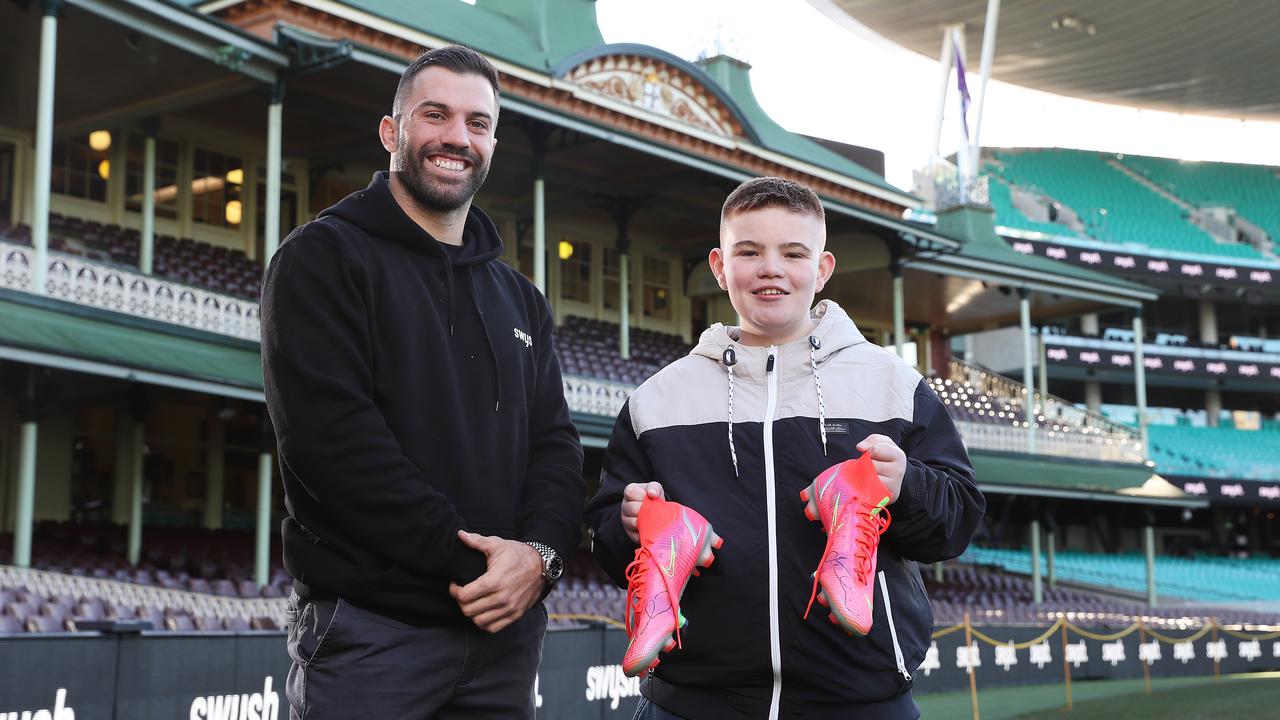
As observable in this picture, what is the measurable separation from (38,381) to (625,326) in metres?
11.5

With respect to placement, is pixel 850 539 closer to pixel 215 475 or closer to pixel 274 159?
pixel 274 159

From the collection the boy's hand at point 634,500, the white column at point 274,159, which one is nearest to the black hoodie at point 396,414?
the boy's hand at point 634,500

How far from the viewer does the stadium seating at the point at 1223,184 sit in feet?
195

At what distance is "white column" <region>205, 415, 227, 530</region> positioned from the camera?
2134 cm

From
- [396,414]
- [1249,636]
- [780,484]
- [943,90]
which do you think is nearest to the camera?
[396,414]

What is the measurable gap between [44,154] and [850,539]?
527 inches

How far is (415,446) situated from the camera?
3371 mm

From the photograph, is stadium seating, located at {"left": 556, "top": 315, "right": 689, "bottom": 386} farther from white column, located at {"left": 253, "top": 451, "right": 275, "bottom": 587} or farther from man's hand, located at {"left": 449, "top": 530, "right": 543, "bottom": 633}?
man's hand, located at {"left": 449, "top": 530, "right": 543, "bottom": 633}

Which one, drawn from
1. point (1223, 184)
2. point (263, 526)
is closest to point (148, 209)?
point (263, 526)

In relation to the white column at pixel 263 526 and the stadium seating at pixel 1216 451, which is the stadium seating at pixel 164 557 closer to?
the white column at pixel 263 526

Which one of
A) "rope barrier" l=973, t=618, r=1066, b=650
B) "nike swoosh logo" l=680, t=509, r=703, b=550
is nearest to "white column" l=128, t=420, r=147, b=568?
"rope barrier" l=973, t=618, r=1066, b=650

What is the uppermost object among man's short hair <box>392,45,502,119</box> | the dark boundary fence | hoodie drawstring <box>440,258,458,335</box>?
man's short hair <box>392,45,502,119</box>

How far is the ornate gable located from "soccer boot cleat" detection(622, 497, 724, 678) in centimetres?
1798

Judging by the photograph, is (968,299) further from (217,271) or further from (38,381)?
(38,381)
